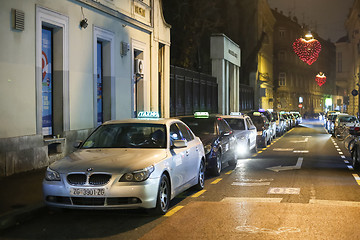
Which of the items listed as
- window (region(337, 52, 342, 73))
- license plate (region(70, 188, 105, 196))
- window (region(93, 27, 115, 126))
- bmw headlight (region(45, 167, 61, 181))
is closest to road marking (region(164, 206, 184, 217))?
license plate (region(70, 188, 105, 196))

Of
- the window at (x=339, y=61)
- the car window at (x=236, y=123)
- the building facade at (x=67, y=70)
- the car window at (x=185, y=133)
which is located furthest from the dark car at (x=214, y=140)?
the window at (x=339, y=61)

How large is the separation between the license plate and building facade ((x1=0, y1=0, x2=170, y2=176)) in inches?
174

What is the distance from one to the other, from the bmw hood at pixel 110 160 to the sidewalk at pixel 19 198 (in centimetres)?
78

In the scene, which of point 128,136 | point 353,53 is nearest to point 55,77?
point 128,136

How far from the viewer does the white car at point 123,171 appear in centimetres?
785

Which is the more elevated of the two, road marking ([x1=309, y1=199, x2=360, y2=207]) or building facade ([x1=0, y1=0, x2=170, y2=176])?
building facade ([x1=0, y1=0, x2=170, y2=176])

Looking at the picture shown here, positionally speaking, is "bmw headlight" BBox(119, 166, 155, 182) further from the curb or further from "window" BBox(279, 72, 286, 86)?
"window" BBox(279, 72, 286, 86)

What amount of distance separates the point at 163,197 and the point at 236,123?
11.4 m

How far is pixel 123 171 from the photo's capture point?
7.92m

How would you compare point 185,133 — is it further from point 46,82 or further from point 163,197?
point 46,82

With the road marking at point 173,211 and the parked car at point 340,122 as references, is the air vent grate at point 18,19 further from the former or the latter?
the parked car at point 340,122

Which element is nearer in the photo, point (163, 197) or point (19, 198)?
point (163, 197)

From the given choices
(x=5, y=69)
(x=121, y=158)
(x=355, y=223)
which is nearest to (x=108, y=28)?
(x=5, y=69)

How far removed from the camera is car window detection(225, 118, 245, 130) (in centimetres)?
Answer: 1948
